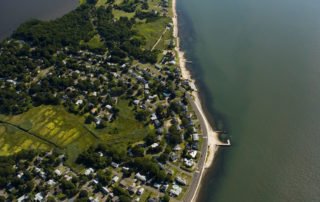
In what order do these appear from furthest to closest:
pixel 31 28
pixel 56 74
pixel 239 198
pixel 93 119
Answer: pixel 31 28, pixel 56 74, pixel 93 119, pixel 239 198

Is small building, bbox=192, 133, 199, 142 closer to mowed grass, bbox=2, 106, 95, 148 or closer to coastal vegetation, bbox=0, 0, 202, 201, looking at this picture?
coastal vegetation, bbox=0, 0, 202, 201

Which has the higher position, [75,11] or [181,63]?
[75,11]

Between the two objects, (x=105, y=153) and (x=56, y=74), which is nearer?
(x=105, y=153)

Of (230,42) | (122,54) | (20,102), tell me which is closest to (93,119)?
(20,102)

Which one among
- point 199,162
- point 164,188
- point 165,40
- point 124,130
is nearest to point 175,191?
point 164,188

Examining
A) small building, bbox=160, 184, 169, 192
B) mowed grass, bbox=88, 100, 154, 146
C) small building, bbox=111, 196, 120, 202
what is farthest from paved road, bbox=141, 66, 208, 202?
small building, bbox=111, 196, 120, 202

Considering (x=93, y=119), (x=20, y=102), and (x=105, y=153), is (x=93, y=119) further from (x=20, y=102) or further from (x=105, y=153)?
(x=20, y=102)

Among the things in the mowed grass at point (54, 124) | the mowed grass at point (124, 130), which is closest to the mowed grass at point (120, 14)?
the mowed grass at point (54, 124)

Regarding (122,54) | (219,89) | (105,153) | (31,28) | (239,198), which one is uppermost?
(31,28)
